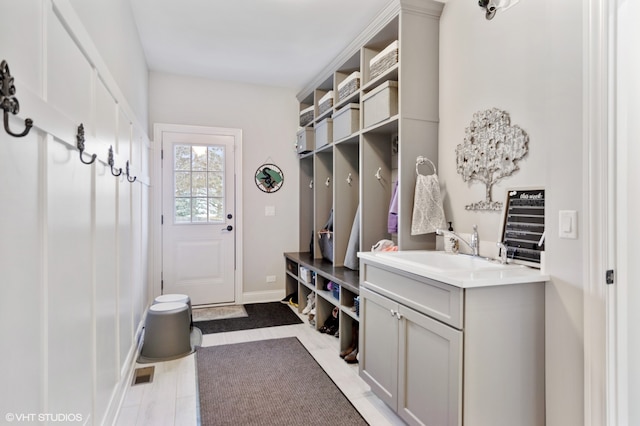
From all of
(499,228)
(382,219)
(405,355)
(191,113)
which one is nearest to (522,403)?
(405,355)

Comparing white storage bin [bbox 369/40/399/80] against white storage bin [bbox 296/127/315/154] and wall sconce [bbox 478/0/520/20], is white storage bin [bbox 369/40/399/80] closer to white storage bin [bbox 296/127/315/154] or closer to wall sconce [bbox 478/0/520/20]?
wall sconce [bbox 478/0/520/20]

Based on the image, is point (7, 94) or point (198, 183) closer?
point (7, 94)

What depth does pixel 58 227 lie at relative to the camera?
1209mm

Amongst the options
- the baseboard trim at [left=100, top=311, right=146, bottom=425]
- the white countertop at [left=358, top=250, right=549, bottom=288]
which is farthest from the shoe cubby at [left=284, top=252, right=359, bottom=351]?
the baseboard trim at [left=100, top=311, right=146, bottom=425]

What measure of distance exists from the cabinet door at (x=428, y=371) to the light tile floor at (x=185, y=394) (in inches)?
11.4

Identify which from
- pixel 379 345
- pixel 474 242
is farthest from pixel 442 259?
pixel 379 345

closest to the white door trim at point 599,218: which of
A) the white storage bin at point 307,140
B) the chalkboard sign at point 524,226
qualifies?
the chalkboard sign at point 524,226

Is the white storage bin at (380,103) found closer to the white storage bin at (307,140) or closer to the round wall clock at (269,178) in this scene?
the white storage bin at (307,140)

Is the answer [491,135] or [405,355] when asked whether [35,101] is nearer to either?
[405,355]

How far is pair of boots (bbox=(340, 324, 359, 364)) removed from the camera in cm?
274

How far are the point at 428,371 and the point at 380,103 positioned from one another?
1.82 metres

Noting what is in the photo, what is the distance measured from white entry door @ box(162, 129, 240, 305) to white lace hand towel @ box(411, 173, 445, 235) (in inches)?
101

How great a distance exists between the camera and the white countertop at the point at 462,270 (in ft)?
4.99

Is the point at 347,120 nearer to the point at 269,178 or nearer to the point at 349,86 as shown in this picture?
the point at 349,86
